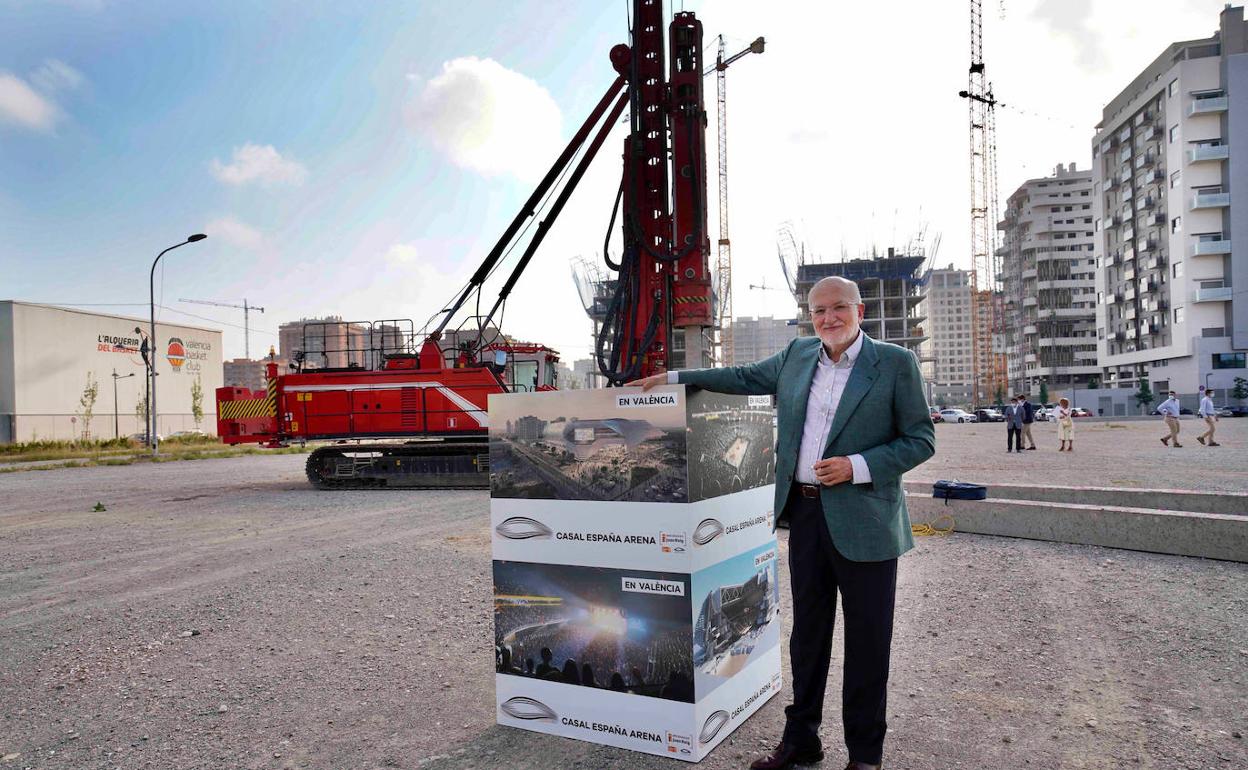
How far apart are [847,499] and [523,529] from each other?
5.28 ft

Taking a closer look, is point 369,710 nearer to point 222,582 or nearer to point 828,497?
point 828,497

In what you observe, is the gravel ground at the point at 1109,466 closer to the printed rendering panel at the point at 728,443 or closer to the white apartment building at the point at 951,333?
the printed rendering panel at the point at 728,443

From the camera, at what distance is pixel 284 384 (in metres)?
15.3

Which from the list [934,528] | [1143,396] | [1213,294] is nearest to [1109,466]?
[934,528]

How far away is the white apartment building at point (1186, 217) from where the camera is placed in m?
63.5

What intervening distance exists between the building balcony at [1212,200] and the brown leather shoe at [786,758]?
8081 centimetres

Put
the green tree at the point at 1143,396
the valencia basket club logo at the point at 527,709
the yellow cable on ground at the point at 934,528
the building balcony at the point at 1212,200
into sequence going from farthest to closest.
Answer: the green tree at the point at 1143,396
the building balcony at the point at 1212,200
the yellow cable on ground at the point at 934,528
the valencia basket club logo at the point at 527,709

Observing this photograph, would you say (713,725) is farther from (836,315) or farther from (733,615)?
(836,315)

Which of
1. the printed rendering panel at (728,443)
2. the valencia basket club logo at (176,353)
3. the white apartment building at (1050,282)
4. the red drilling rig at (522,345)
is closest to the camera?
the printed rendering panel at (728,443)

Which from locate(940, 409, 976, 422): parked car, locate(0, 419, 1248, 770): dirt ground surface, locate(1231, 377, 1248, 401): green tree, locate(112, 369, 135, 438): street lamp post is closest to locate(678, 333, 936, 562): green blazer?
locate(0, 419, 1248, 770): dirt ground surface

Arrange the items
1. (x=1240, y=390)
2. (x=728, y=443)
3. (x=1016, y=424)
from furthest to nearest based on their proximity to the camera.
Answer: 1. (x=1240, y=390)
2. (x=1016, y=424)
3. (x=728, y=443)

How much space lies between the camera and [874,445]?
9.91 feet

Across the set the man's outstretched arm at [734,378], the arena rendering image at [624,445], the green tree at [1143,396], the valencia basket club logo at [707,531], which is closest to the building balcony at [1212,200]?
the green tree at [1143,396]

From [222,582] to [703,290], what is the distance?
726 cm
